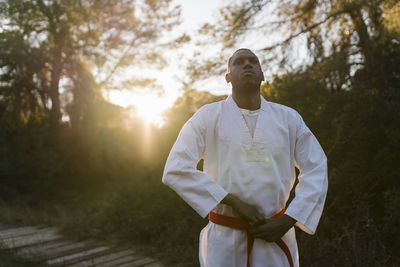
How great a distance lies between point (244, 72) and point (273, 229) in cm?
83

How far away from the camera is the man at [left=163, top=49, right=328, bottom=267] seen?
1.58 metres

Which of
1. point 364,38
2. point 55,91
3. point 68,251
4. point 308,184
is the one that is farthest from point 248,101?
point 55,91

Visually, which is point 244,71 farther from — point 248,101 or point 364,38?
point 364,38

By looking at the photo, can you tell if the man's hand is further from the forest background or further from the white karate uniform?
the forest background

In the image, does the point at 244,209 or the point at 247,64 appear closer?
the point at 244,209

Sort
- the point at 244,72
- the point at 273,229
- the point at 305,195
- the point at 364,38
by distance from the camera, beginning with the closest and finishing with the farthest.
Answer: the point at 273,229
the point at 305,195
the point at 244,72
the point at 364,38

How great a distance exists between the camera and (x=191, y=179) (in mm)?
1593

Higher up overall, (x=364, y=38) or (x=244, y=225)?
(x=364, y=38)

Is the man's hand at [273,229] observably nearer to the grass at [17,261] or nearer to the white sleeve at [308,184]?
the white sleeve at [308,184]

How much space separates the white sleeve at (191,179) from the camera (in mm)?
1550

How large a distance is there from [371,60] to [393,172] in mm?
1936

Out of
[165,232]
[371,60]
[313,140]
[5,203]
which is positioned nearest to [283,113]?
[313,140]

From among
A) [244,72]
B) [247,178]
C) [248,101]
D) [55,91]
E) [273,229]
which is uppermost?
[55,91]

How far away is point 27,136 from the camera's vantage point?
34.3ft
